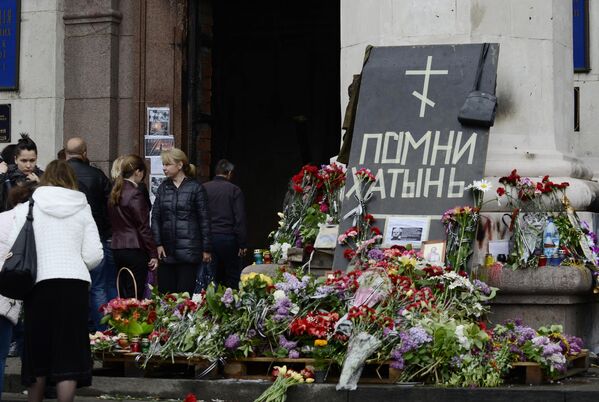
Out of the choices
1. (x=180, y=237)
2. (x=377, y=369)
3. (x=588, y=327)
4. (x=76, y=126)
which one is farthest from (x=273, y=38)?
(x=377, y=369)

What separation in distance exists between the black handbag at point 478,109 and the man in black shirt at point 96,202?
3.64 metres

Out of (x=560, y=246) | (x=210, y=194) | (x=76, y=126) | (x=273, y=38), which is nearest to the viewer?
(x=560, y=246)

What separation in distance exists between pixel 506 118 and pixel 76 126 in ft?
21.6

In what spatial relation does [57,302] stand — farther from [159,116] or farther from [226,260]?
[159,116]

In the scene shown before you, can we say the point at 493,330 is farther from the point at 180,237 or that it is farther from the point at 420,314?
the point at 180,237

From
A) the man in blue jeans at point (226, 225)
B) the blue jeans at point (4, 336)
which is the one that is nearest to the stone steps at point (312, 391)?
the blue jeans at point (4, 336)

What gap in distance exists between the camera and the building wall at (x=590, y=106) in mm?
15234

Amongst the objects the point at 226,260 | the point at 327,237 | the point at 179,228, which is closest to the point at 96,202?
the point at 179,228

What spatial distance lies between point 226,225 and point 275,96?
752cm

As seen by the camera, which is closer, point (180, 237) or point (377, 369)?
point (377, 369)

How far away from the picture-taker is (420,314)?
992cm

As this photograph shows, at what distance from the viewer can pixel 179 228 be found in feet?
43.3

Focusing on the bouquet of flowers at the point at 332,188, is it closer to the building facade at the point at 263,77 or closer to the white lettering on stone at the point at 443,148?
the building facade at the point at 263,77

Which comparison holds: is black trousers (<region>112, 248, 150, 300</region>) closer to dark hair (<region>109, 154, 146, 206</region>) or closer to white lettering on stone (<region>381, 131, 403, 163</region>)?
dark hair (<region>109, 154, 146, 206</region>)
